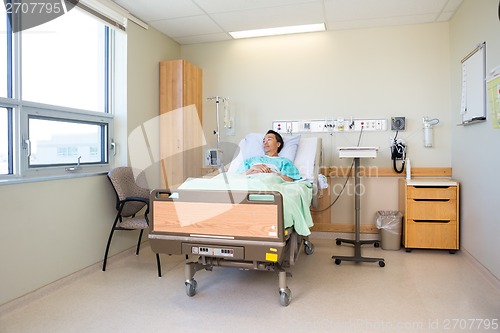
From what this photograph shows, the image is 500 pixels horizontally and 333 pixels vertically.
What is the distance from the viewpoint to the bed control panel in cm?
204

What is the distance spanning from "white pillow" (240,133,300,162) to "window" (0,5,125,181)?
135 cm

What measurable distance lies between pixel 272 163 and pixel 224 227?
4.15 feet

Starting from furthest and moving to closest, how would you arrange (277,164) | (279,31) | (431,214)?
(279,31), (431,214), (277,164)

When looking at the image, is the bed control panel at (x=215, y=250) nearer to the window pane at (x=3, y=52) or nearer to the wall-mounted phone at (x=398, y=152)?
the window pane at (x=3, y=52)

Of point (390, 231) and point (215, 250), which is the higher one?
point (215, 250)

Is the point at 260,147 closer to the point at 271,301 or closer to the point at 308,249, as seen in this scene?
the point at 308,249

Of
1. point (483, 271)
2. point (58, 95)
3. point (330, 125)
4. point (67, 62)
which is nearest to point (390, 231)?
point (483, 271)

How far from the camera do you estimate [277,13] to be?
3.38m

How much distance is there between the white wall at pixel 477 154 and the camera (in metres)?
2.54

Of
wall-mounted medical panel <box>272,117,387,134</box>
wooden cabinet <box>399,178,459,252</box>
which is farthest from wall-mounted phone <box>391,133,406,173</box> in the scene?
wooden cabinet <box>399,178,459,252</box>

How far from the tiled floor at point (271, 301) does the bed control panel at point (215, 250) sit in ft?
1.28

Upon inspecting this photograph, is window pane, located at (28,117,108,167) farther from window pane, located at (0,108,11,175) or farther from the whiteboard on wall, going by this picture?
the whiteboard on wall

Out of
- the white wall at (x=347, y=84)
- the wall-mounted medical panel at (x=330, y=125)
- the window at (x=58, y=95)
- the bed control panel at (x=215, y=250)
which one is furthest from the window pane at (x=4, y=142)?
the wall-mounted medical panel at (x=330, y=125)

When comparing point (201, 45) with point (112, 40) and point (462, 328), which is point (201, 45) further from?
point (462, 328)
